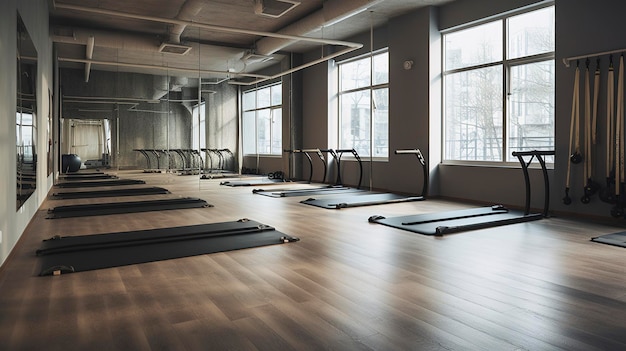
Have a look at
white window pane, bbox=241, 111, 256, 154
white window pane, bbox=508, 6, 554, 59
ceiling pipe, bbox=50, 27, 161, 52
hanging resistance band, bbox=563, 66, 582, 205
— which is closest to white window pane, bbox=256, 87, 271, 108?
white window pane, bbox=241, 111, 256, 154

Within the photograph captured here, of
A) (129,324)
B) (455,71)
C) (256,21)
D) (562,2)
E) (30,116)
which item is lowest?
(129,324)

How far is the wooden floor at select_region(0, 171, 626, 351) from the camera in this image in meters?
2.12

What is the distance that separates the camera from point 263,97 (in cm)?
1198

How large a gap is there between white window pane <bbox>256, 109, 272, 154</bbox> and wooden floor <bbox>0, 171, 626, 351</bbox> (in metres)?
7.37

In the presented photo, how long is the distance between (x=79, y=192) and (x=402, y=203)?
5.69m

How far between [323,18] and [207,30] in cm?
291

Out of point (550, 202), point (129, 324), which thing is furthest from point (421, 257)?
point (550, 202)

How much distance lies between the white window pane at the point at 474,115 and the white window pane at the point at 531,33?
0.42 m

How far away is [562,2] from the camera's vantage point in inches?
Answer: 231

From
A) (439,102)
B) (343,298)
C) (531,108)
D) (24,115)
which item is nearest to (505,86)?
(531,108)

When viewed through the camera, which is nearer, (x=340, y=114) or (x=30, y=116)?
(x=30, y=116)

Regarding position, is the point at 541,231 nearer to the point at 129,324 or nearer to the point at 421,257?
the point at 421,257

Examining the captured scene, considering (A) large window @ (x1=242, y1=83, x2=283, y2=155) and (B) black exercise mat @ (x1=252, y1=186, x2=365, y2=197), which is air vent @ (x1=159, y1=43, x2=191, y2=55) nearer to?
(A) large window @ (x1=242, y1=83, x2=283, y2=155)

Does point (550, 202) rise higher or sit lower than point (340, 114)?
lower
